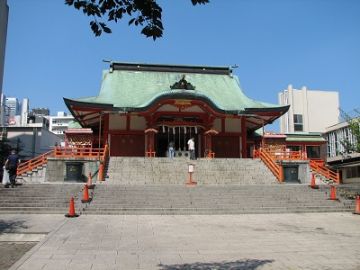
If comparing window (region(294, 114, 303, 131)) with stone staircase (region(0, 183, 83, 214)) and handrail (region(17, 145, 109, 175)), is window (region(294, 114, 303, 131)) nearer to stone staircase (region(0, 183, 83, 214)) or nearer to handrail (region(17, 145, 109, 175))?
handrail (region(17, 145, 109, 175))

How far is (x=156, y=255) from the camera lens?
28.0ft

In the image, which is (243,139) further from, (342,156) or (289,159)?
(342,156)

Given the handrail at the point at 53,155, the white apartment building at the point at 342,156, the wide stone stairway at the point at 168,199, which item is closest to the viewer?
the wide stone stairway at the point at 168,199

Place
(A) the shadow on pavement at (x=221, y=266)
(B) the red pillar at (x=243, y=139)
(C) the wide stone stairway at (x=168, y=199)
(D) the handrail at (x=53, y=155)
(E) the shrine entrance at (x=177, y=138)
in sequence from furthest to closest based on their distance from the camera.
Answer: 1. (B) the red pillar at (x=243, y=139)
2. (E) the shrine entrance at (x=177, y=138)
3. (D) the handrail at (x=53, y=155)
4. (C) the wide stone stairway at (x=168, y=199)
5. (A) the shadow on pavement at (x=221, y=266)

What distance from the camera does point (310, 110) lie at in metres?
53.2

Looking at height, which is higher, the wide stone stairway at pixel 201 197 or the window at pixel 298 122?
the window at pixel 298 122

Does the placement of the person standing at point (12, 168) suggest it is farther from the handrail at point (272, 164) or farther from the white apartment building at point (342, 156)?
the white apartment building at point (342, 156)

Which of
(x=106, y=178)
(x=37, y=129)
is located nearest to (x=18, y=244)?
(x=106, y=178)

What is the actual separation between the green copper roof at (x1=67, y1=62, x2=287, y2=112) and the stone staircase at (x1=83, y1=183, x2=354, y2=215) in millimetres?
10830

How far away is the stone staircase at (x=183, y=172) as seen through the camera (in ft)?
72.5

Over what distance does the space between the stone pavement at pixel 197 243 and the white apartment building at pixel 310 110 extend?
40059 millimetres

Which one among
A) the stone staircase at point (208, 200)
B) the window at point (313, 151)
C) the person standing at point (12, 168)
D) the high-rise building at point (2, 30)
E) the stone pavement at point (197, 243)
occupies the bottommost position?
the stone pavement at point (197, 243)

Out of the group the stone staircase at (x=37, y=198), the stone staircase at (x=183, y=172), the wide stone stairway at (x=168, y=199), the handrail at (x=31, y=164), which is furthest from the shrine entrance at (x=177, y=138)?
the stone staircase at (x=37, y=198)

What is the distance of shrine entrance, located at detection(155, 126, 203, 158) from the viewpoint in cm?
2964
